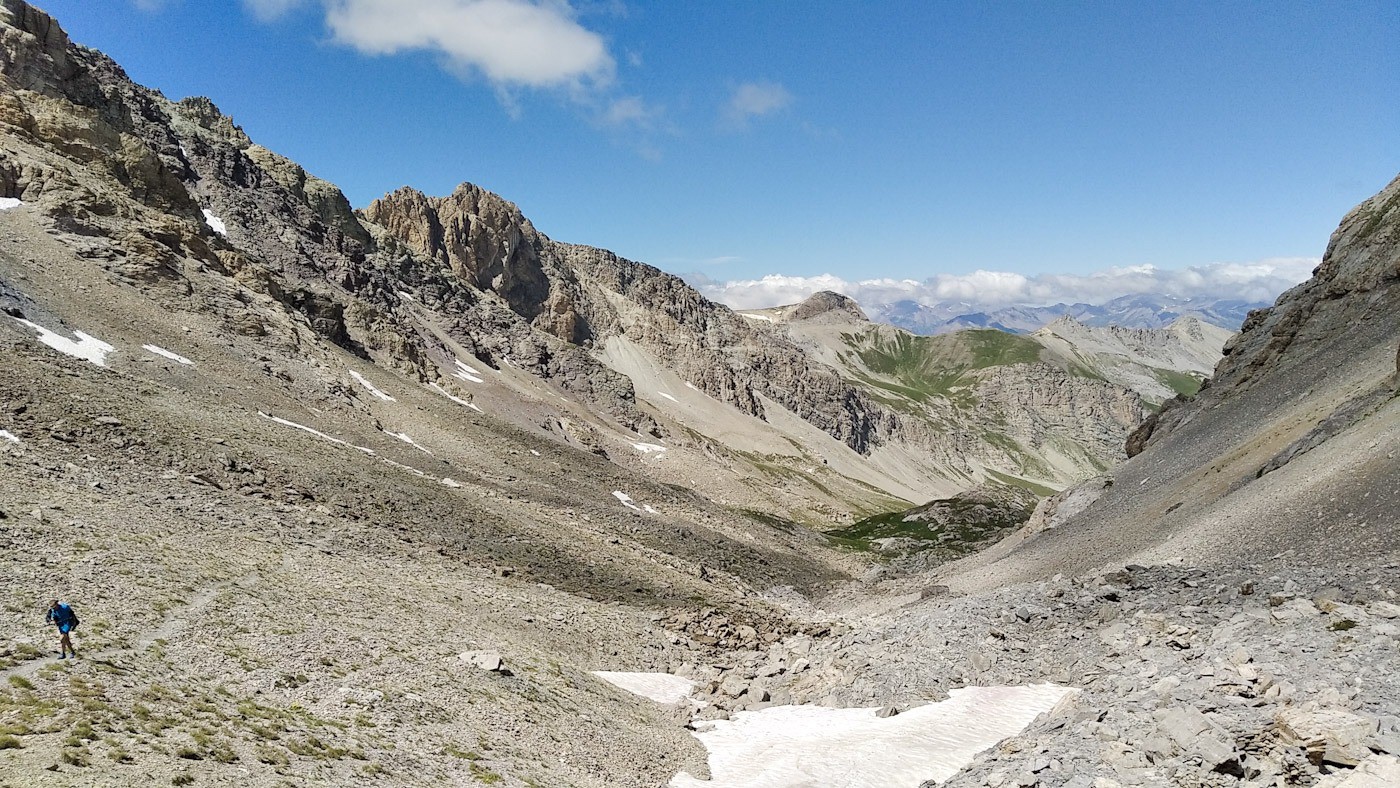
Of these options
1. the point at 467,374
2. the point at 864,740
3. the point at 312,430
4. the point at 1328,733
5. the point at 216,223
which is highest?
the point at 216,223

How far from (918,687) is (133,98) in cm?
12993

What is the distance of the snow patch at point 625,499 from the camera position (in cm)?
6518

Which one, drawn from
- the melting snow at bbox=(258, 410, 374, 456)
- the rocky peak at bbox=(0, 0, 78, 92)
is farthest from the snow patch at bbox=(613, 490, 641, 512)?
the rocky peak at bbox=(0, 0, 78, 92)

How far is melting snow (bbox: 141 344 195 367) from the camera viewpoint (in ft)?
162

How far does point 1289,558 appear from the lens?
87.2 feet

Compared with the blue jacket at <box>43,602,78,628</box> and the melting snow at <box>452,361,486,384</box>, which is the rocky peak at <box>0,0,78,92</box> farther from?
the blue jacket at <box>43,602,78,628</box>

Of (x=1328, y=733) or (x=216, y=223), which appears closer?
(x=1328, y=733)

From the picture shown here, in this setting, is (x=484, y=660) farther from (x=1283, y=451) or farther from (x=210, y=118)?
(x=210, y=118)

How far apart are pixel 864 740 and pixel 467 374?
3793 inches

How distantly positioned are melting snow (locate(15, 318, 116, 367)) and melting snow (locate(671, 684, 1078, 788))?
137 feet

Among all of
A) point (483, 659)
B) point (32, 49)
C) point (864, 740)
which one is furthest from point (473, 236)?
point (864, 740)

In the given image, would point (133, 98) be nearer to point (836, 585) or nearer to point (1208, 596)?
point (836, 585)

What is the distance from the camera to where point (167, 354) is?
50.2m

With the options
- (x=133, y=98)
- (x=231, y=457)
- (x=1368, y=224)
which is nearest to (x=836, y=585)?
(x=231, y=457)
